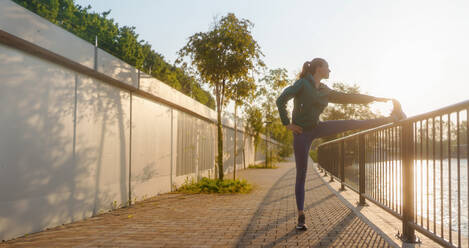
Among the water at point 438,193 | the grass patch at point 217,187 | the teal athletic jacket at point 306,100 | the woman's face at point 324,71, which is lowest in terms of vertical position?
the grass patch at point 217,187

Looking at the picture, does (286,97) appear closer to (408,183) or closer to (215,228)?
(408,183)

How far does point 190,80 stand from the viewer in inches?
394

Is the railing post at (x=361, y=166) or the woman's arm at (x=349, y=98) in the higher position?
the woman's arm at (x=349, y=98)

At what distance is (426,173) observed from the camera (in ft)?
10.3

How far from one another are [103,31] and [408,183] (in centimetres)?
3568

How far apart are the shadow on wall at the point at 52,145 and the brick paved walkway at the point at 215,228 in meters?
0.27

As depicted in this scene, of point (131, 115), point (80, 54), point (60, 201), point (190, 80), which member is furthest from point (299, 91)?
point (190, 80)

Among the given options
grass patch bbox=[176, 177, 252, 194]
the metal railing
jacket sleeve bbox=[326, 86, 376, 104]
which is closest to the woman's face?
jacket sleeve bbox=[326, 86, 376, 104]

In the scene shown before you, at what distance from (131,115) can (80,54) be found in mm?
2032

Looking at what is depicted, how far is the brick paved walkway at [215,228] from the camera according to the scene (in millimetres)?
3758

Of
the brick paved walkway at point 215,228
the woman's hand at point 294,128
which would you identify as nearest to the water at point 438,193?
the brick paved walkway at point 215,228

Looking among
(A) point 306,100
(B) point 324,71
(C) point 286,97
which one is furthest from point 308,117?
(B) point 324,71

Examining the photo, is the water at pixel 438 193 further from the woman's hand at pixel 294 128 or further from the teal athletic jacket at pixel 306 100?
the woman's hand at pixel 294 128

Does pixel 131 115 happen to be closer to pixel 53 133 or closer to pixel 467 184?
pixel 53 133
